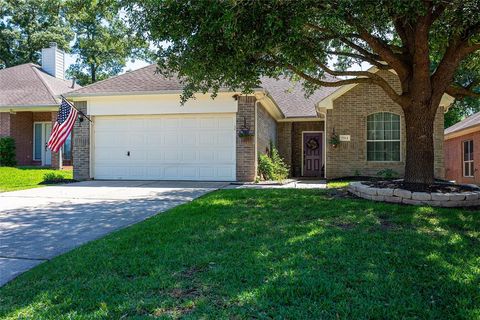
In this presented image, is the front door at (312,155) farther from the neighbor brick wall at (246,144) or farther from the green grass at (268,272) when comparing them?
the green grass at (268,272)

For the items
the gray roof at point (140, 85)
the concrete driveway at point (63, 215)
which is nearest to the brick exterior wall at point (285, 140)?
the gray roof at point (140, 85)

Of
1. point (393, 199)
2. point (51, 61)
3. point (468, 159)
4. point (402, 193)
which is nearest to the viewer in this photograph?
point (402, 193)

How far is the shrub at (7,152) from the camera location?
1732 centimetres

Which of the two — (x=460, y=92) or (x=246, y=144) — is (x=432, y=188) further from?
(x=246, y=144)

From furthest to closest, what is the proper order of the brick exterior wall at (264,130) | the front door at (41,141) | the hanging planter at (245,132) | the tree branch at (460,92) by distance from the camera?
the front door at (41,141), the brick exterior wall at (264,130), the hanging planter at (245,132), the tree branch at (460,92)

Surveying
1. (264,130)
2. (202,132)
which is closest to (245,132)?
(202,132)

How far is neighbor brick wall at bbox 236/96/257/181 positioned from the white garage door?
27cm

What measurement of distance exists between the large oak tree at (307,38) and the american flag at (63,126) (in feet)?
18.3

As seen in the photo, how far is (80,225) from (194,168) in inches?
279

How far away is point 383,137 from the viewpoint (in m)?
13.9

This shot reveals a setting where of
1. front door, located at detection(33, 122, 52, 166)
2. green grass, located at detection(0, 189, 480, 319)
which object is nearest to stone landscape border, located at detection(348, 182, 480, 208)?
green grass, located at detection(0, 189, 480, 319)

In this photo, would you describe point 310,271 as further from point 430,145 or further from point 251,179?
point 251,179

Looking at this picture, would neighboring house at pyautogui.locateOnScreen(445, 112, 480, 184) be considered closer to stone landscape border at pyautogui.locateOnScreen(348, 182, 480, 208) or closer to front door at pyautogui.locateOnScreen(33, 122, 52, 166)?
stone landscape border at pyautogui.locateOnScreen(348, 182, 480, 208)

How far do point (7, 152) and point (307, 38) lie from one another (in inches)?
619
